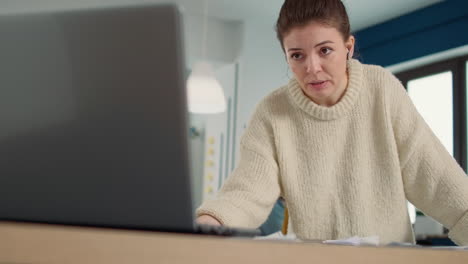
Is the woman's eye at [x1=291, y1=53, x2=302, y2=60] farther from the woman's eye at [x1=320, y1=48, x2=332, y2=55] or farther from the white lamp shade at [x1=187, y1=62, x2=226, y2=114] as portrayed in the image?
the white lamp shade at [x1=187, y1=62, x2=226, y2=114]

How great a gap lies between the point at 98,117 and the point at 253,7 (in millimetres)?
5298

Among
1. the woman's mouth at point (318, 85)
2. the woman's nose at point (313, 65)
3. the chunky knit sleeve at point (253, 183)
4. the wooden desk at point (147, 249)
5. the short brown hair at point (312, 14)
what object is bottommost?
the chunky knit sleeve at point (253, 183)

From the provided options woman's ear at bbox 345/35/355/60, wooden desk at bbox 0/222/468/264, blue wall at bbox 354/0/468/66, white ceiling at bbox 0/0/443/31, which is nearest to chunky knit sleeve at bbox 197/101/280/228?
woman's ear at bbox 345/35/355/60

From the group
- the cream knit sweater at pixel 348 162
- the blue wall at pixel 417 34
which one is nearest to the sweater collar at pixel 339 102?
the cream knit sweater at pixel 348 162

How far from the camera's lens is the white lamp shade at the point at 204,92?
3975 millimetres

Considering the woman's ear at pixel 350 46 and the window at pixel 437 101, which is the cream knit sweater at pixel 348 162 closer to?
the woman's ear at pixel 350 46

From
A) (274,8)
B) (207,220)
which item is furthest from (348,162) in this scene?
(274,8)

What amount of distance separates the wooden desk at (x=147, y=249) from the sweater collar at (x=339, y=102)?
3.11 ft

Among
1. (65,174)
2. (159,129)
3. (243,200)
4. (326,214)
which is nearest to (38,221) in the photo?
(65,174)

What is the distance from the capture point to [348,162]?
136 cm

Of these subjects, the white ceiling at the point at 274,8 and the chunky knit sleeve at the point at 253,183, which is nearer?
the chunky knit sleeve at the point at 253,183

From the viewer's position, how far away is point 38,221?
1.70 ft

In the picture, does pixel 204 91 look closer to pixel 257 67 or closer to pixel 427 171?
pixel 257 67

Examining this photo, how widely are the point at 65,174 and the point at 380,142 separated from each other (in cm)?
100
